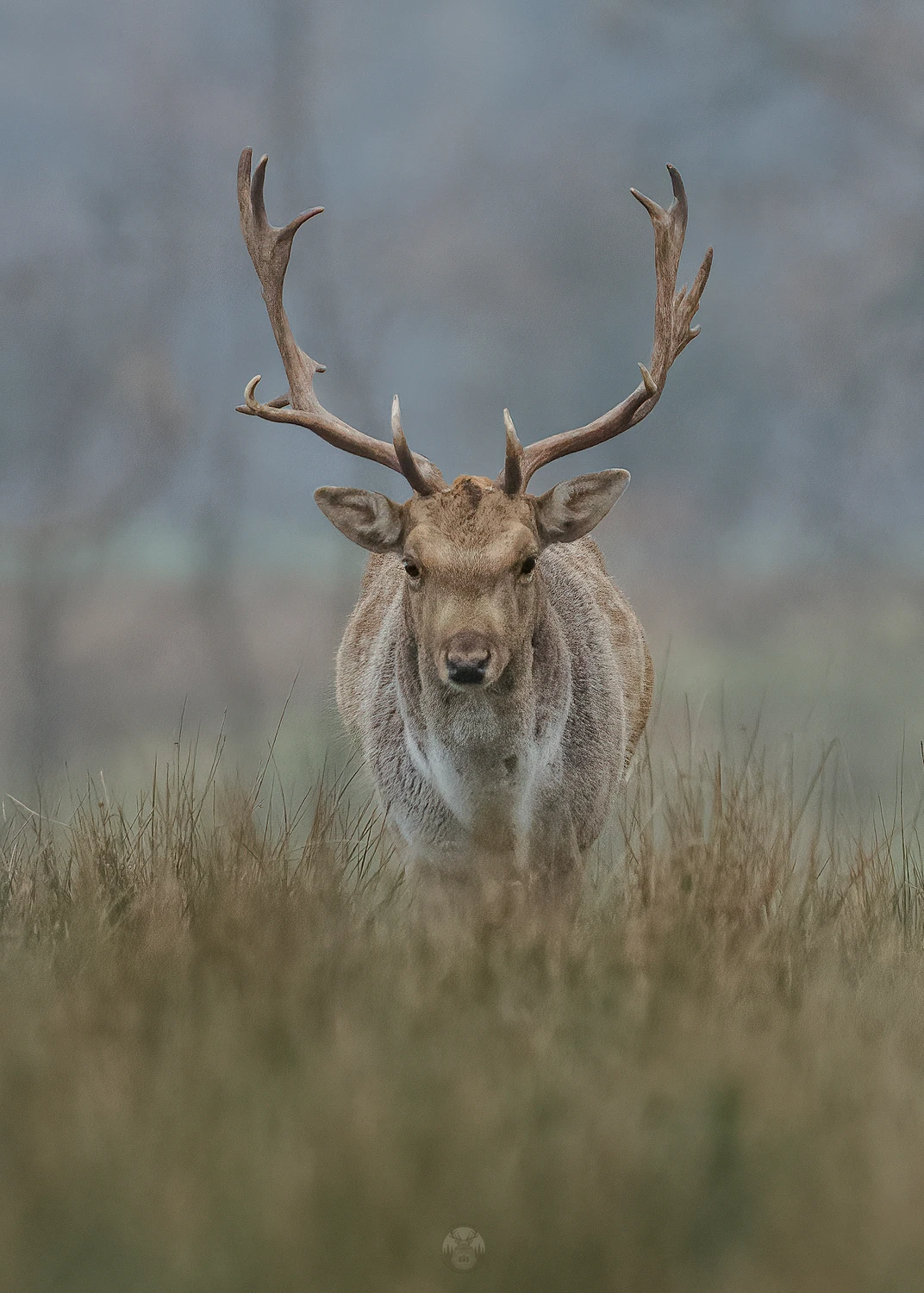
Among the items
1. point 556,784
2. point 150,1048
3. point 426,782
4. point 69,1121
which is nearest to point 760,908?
point 556,784

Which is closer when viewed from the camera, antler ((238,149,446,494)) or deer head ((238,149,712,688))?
deer head ((238,149,712,688))

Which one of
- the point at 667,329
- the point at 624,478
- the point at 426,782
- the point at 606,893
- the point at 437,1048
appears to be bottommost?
the point at 437,1048

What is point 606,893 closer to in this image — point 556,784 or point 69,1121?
point 556,784

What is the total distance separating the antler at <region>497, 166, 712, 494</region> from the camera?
6.80 metres

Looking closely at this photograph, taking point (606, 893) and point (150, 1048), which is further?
point (606, 893)

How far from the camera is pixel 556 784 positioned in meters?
6.61

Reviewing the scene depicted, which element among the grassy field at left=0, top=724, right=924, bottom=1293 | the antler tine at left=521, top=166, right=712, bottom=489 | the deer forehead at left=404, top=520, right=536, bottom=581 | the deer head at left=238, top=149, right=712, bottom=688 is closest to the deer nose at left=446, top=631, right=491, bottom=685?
the deer head at left=238, top=149, right=712, bottom=688

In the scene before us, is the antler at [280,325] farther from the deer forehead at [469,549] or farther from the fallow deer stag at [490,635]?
the deer forehead at [469,549]

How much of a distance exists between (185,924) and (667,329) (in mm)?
4258

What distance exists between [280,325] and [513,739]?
306cm

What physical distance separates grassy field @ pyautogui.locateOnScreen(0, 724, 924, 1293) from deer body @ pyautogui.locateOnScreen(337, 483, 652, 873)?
2.92ft

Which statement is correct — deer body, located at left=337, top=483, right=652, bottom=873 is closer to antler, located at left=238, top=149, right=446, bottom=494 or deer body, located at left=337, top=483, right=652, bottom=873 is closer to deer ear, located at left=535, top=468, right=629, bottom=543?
deer ear, located at left=535, top=468, right=629, bottom=543

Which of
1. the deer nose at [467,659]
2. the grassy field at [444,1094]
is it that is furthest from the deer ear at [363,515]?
the grassy field at [444,1094]

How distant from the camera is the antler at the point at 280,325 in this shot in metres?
7.00
